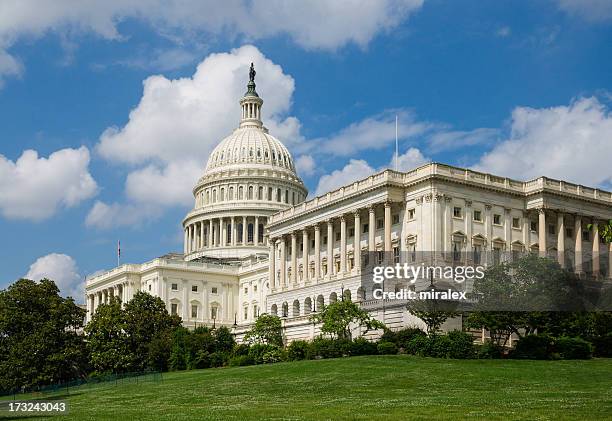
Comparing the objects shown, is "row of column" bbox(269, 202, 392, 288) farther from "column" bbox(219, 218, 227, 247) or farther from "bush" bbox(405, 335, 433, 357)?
"column" bbox(219, 218, 227, 247)

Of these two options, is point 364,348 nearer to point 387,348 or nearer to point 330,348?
point 387,348

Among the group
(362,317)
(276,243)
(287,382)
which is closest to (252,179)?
(276,243)

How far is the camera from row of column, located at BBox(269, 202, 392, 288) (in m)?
111

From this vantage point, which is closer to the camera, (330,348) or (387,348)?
(387,348)

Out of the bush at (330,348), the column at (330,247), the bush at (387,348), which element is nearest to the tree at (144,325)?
the column at (330,247)

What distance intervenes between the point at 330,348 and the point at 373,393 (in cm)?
3173

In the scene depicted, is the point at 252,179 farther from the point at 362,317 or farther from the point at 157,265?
the point at 362,317

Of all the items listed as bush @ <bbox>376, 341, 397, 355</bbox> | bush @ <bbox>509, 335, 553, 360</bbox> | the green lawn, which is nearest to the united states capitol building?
bush @ <bbox>376, 341, 397, 355</bbox>

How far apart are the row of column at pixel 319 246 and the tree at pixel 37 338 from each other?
100 feet

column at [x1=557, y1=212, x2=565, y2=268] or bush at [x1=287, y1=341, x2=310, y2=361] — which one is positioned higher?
column at [x1=557, y1=212, x2=565, y2=268]

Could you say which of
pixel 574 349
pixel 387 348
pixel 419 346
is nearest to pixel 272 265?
pixel 387 348

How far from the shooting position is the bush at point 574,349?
78.9 metres

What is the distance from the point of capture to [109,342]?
10475cm

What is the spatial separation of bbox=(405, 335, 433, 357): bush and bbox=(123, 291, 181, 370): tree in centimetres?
3318
